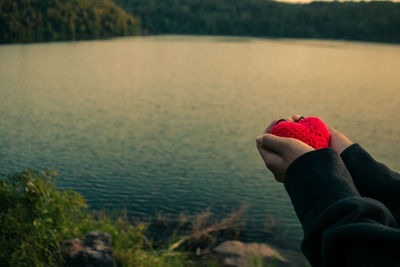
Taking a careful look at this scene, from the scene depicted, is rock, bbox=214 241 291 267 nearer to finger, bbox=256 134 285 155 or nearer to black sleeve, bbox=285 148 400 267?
finger, bbox=256 134 285 155

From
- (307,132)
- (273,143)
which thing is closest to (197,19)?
(307,132)

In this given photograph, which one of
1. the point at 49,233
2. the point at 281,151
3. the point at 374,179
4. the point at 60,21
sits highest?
the point at 281,151

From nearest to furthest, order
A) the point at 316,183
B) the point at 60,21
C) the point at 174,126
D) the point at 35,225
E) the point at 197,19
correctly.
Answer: the point at 316,183 → the point at 35,225 → the point at 174,126 → the point at 60,21 → the point at 197,19

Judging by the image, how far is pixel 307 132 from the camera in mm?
1894

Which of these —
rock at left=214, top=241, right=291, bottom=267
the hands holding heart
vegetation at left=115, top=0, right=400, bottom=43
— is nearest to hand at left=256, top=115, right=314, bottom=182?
the hands holding heart

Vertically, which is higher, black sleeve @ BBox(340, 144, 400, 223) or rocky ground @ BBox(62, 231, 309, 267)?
black sleeve @ BBox(340, 144, 400, 223)

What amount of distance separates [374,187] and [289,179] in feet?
1.29

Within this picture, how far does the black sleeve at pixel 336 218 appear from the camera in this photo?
1.05 m

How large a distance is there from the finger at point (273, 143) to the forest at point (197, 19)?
73.5m

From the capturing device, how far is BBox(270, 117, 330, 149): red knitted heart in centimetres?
188

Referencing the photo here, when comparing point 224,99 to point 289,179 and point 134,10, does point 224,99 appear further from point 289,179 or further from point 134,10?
point 134,10

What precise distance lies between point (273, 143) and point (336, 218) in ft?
1.53

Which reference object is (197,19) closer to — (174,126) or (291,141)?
(174,126)

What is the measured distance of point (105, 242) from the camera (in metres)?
6.50
